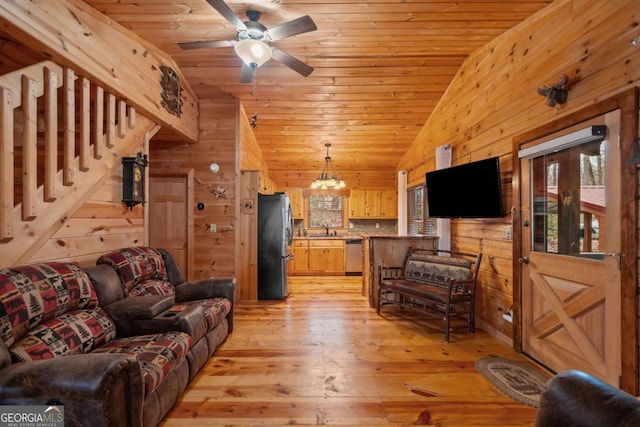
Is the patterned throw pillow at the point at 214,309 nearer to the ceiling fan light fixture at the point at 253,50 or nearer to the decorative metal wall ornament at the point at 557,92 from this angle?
the ceiling fan light fixture at the point at 253,50

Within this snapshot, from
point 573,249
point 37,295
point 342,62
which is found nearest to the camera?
point 37,295

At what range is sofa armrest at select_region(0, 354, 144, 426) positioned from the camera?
4.03 ft

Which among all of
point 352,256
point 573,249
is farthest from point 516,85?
point 352,256

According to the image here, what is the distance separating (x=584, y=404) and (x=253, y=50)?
2.78 meters

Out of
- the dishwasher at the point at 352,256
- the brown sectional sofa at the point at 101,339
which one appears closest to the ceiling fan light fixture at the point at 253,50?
the brown sectional sofa at the point at 101,339

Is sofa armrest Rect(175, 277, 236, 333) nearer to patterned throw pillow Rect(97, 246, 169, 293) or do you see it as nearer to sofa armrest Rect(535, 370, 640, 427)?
patterned throw pillow Rect(97, 246, 169, 293)

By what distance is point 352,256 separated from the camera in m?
6.44

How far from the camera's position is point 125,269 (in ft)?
8.11

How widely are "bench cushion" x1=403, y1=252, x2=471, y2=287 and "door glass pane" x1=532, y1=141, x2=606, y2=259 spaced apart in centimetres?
91

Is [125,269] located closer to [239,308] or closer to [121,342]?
[121,342]

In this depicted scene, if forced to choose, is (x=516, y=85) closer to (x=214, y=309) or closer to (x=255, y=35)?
(x=255, y=35)

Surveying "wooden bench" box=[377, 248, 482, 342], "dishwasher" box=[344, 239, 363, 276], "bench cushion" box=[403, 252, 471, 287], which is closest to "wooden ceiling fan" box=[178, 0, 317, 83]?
"wooden bench" box=[377, 248, 482, 342]

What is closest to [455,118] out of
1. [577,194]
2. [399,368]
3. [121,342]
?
[577,194]

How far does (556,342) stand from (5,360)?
12.0 feet
